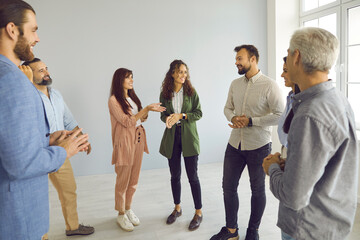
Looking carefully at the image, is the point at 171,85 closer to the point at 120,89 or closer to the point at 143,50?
the point at 120,89

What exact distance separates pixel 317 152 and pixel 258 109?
1.31 metres

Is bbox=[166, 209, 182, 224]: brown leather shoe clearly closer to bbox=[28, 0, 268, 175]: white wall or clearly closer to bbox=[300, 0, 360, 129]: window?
bbox=[28, 0, 268, 175]: white wall

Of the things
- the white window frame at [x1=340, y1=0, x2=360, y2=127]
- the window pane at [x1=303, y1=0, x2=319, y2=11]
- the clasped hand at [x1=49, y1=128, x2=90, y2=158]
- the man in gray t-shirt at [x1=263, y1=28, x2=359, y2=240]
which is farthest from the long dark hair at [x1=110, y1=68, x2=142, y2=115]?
the window pane at [x1=303, y1=0, x2=319, y2=11]

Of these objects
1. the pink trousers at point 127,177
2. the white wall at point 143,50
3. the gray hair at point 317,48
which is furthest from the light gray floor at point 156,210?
the gray hair at point 317,48

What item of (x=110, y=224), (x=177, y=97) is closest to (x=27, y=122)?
(x=177, y=97)

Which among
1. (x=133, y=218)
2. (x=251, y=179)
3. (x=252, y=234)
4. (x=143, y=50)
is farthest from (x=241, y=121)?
(x=143, y=50)

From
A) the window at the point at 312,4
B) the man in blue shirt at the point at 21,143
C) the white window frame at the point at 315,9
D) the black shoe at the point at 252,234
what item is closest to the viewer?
the man in blue shirt at the point at 21,143

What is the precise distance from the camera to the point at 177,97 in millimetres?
2758

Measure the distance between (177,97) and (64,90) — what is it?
215 cm

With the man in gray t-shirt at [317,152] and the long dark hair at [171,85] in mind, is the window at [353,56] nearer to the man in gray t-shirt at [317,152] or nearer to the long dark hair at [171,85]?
the long dark hair at [171,85]

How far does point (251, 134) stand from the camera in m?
2.31

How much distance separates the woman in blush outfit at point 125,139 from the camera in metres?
2.63

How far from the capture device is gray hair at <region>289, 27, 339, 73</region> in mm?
1097

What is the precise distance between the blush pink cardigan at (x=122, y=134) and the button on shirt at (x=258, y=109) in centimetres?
95
